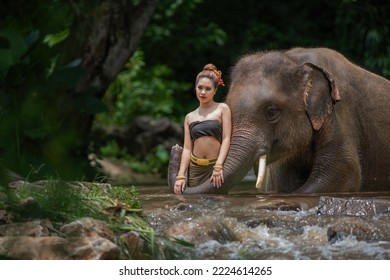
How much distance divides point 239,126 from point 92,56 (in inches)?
126

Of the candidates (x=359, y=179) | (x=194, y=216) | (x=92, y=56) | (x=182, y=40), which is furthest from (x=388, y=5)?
(x=194, y=216)

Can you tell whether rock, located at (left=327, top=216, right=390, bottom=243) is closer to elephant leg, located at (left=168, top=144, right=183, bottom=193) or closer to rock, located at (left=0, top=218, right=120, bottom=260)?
rock, located at (left=0, top=218, right=120, bottom=260)

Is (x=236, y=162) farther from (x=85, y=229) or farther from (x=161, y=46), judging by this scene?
(x=161, y=46)

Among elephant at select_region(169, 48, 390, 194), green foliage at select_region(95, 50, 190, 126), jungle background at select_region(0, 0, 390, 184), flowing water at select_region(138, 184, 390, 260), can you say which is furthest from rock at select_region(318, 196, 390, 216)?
green foliage at select_region(95, 50, 190, 126)

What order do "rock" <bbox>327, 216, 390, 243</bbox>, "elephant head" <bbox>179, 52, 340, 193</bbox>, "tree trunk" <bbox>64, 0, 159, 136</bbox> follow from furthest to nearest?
"tree trunk" <bbox>64, 0, 159, 136</bbox>, "elephant head" <bbox>179, 52, 340, 193</bbox>, "rock" <bbox>327, 216, 390, 243</bbox>

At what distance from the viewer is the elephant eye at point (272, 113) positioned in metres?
6.82

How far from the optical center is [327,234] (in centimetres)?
466

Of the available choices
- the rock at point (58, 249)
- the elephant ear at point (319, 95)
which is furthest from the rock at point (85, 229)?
the elephant ear at point (319, 95)

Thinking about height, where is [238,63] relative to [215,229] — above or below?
above

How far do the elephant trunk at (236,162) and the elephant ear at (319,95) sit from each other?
67 cm

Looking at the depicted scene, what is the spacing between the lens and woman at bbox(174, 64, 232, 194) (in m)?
6.32

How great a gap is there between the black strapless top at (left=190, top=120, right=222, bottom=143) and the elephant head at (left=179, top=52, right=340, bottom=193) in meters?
0.19

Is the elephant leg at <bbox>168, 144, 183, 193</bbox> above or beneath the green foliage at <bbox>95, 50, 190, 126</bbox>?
beneath

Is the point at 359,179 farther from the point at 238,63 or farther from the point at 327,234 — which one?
the point at 327,234
